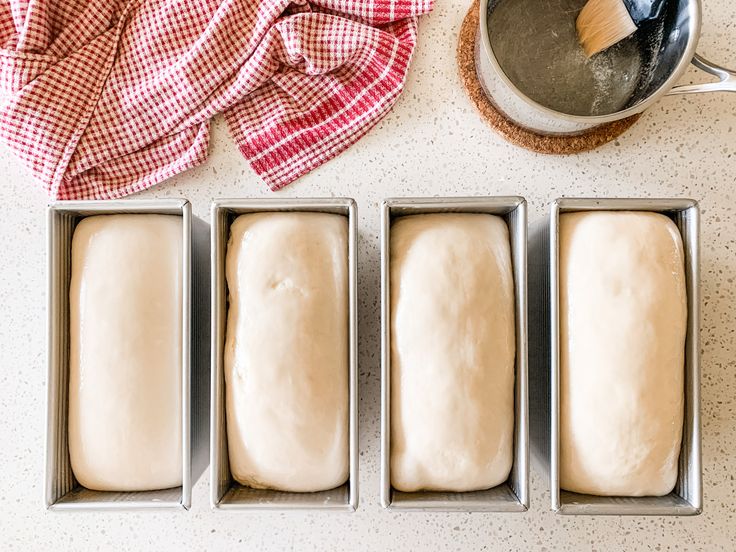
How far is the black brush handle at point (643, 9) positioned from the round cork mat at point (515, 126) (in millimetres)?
126

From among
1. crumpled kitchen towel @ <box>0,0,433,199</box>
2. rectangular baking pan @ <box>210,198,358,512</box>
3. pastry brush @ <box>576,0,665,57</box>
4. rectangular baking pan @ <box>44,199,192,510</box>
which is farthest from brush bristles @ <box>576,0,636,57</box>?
rectangular baking pan @ <box>44,199,192,510</box>

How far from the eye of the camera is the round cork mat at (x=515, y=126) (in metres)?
0.81

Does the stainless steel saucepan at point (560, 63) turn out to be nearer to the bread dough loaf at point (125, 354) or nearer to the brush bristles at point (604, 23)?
the brush bristles at point (604, 23)

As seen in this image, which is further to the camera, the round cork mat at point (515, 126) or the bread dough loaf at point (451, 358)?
the round cork mat at point (515, 126)

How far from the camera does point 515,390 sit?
677 mm

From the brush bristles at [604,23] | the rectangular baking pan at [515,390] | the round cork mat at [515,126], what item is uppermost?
the brush bristles at [604,23]

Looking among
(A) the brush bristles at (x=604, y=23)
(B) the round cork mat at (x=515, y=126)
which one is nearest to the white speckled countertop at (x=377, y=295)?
(B) the round cork mat at (x=515, y=126)

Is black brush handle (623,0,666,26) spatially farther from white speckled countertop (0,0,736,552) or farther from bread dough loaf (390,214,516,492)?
bread dough loaf (390,214,516,492)

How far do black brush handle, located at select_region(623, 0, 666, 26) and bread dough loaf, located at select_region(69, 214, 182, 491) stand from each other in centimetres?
64

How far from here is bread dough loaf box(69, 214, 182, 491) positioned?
66cm

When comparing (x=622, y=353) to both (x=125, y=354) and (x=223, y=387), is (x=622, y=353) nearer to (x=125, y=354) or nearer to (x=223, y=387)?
(x=223, y=387)

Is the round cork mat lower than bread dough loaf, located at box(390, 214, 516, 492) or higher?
higher

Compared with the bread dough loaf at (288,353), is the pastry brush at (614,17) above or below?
above

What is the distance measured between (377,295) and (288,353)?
0.70 ft
